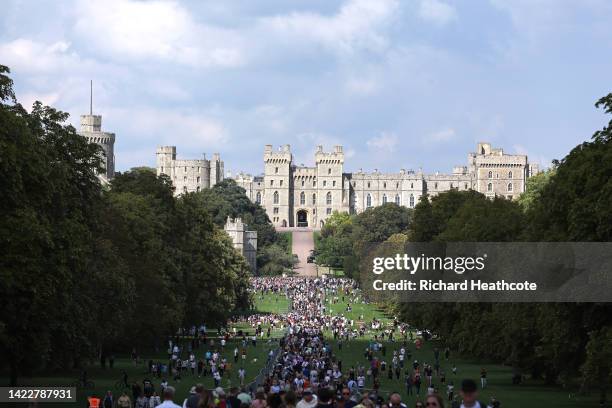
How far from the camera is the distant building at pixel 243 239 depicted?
467ft

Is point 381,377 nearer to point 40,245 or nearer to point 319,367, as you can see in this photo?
point 319,367

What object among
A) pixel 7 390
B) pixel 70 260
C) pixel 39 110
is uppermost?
pixel 39 110

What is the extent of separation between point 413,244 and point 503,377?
73.6ft

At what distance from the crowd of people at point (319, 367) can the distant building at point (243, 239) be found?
21.0 meters

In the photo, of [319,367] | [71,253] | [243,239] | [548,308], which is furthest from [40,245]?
[243,239]

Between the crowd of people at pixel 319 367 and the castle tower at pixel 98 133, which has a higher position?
the castle tower at pixel 98 133

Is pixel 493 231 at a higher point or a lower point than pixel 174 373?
higher

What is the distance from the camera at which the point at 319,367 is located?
1777 inches

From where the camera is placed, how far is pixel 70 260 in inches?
1296

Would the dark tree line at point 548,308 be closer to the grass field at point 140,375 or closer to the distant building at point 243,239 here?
the grass field at point 140,375

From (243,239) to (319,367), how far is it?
9949cm

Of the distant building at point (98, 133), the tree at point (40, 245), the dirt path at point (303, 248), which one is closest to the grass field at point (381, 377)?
the tree at point (40, 245)

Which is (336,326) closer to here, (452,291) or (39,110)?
(452,291)

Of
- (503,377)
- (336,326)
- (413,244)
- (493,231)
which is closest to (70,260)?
(503,377)
